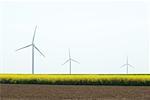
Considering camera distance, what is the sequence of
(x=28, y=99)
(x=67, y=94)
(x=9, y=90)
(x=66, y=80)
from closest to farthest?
(x=28, y=99)
(x=67, y=94)
(x=9, y=90)
(x=66, y=80)

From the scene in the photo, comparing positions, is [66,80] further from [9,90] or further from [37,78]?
[9,90]

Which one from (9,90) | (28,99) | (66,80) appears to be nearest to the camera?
(28,99)

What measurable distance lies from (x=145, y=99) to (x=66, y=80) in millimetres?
15492

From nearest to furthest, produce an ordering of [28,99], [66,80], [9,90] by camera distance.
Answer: [28,99] < [9,90] < [66,80]

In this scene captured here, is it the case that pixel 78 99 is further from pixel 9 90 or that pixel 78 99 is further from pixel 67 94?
pixel 9 90

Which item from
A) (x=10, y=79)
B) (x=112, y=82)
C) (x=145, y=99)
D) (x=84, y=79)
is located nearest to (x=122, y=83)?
(x=112, y=82)

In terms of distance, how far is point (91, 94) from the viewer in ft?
77.8

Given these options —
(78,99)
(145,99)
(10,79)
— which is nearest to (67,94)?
(78,99)

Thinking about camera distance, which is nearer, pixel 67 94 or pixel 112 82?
pixel 67 94

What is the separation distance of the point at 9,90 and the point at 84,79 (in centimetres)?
1110

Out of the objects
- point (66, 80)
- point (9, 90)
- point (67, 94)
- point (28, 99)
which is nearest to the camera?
point (28, 99)

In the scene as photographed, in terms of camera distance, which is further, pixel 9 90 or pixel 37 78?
pixel 37 78

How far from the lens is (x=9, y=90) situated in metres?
25.8

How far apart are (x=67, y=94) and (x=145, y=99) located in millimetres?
5031
